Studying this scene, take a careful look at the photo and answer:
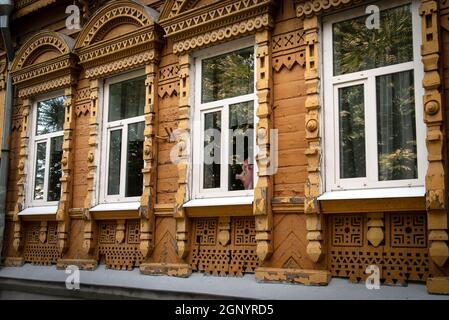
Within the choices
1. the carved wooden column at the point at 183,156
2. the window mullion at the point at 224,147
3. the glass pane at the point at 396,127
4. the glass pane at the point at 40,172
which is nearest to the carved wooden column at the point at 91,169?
the glass pane at the point at 40,172

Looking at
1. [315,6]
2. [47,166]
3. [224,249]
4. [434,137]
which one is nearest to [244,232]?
[224,249]

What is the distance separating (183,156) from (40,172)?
304 centimetres

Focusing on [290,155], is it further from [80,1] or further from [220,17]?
[80,1]

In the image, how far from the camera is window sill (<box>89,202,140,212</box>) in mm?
6023

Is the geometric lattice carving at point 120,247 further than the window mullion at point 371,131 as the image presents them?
Yes

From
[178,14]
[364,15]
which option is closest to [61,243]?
[178,14]

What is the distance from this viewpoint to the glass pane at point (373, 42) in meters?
4.50

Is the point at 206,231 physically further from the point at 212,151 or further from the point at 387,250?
the point at 387,250

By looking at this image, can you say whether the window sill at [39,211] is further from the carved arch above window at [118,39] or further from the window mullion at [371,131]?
the window mullion at [371,131]

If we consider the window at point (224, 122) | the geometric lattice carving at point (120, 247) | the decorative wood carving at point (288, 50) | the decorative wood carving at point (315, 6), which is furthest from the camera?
the geometric lattice carving at point (120, 247)

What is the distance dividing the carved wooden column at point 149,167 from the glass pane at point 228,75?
70 centimetres

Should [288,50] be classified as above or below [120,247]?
above

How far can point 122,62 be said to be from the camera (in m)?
6.49

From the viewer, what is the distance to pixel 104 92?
6852mm
